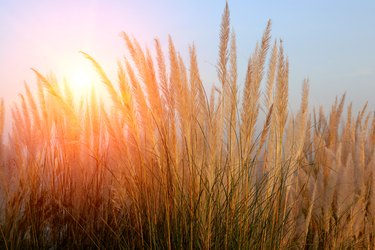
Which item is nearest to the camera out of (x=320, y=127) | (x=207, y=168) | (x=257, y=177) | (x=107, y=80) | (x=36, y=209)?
(x=107, y=80)

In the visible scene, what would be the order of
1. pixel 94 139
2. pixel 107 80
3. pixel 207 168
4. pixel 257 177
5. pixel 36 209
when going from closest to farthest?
pixel 107 80, pixel 207 168, pixel 257 177, pixel 94 139, pixel 36 209

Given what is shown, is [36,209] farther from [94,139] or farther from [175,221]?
[175,221]

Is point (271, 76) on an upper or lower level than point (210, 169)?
upper

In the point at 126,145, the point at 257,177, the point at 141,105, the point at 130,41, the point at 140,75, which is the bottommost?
the point at 257,177

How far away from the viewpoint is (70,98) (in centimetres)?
372

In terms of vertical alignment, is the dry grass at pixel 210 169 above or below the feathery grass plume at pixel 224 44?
below

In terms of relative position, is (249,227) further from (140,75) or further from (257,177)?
(140,75)

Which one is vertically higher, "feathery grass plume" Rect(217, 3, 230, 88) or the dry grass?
"feathery grass plume" Rect(217, 3, 230, 88)

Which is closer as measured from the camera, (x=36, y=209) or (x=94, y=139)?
(x=94, y=139)

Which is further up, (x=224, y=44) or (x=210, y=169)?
(x=224, y=44)

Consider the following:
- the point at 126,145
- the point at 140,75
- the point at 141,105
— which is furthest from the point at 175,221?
the point at 140,75

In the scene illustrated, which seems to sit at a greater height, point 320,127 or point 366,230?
point 320,127

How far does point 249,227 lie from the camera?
111 inches

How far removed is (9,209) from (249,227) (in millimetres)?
2108
